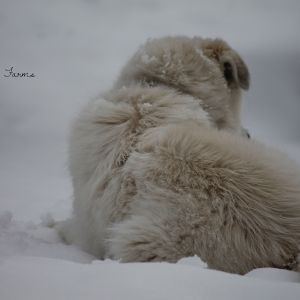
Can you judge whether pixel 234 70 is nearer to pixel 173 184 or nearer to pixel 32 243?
pixel 173 184

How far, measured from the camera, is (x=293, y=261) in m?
2.08

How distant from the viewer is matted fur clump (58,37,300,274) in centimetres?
214

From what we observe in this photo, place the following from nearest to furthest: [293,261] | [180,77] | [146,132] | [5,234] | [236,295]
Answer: [236,295] → [293,261] → [146,132] → [5,234] → [180,77]

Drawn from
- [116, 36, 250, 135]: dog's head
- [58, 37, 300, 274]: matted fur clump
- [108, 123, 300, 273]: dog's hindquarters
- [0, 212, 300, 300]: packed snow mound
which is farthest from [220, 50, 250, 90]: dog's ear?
[0, 212, 300, 300]: packed snow mound

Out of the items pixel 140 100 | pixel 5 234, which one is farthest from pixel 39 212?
pixel 140 100

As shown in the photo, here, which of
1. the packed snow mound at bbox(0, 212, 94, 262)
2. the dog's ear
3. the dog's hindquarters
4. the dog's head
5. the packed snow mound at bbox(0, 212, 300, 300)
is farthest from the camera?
the dog's ear

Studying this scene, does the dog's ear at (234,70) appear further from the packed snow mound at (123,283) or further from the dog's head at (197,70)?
the packed snow mound at (123,283)

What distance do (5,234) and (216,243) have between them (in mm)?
1401

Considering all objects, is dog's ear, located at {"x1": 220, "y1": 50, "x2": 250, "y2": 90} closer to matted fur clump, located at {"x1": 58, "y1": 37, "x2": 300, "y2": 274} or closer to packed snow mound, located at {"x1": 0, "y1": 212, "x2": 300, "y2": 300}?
matted fur clump, located at {"x1": 58, "y1": 37, "x2": 300, "y2": 274}

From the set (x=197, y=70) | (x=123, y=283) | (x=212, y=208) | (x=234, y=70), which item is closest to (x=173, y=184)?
(x=212, y=208)

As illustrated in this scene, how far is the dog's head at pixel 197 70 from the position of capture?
3.30 meters

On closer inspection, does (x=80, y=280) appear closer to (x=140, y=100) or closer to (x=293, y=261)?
(x=293, y=261)

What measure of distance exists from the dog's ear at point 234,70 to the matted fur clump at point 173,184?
0.45 meters

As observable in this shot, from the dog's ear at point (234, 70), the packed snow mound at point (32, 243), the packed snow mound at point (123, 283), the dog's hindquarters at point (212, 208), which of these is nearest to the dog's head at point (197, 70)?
the dog's ear at point (234, 70)
